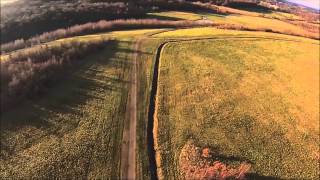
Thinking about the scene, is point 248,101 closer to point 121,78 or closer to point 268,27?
point 121,78

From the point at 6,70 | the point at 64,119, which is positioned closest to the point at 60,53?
the point at 6,70

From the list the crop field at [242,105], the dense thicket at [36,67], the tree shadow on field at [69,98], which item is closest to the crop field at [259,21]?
the crop field at [242,105]

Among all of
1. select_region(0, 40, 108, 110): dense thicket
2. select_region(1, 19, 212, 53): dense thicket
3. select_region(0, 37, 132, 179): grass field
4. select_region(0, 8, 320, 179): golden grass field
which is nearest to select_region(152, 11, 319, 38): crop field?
select_region(1, 19, 212, 53): dense thicket

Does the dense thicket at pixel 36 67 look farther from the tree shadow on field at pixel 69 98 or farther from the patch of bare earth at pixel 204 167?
the patch of bare earth at pixel 204 167

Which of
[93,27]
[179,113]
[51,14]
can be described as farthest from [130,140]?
[51,14]

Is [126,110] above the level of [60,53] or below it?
below

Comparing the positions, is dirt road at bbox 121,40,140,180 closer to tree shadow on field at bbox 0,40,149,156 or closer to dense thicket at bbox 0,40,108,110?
tree shadow on field at bbox 0,40,149,156
